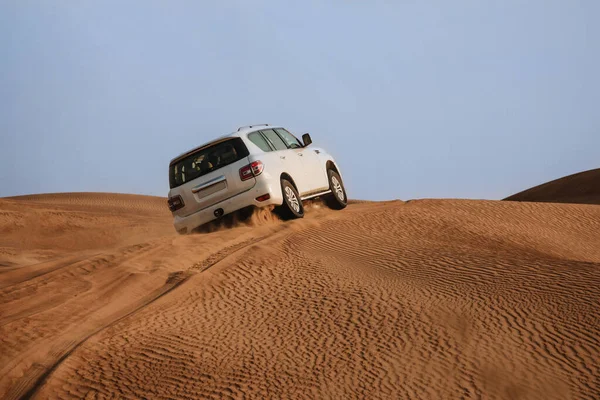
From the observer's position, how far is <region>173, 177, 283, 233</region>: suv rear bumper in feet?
36.3

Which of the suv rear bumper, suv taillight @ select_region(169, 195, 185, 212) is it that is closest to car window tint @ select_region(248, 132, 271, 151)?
the suv rear bumper

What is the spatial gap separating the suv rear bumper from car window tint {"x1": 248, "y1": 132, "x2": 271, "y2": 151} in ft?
2.41

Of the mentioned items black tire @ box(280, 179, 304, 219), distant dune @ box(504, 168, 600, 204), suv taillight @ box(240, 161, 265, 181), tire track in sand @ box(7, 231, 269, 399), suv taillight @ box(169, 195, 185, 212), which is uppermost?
suv taillight @ box(240, 161, 265, 181)

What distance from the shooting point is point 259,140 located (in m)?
11.8

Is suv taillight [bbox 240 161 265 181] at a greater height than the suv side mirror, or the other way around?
the suv side mirror

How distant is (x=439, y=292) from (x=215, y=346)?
252 centimetres

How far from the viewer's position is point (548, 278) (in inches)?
313

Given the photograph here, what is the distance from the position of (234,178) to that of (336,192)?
3135 mm

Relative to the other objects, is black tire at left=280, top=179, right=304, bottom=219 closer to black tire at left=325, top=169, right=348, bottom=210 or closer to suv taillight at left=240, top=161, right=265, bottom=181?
suv taillight at left=240, top=161, right=265, bottom=181

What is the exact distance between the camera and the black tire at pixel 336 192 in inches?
537

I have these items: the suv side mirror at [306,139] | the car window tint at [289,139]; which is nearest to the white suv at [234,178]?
the car window tint at [289,139]

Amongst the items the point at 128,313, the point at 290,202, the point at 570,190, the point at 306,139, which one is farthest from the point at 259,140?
the point at 570,190

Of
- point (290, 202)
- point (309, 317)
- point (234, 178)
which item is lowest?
point (309, 317)

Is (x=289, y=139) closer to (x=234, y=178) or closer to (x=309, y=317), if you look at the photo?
(x=234, y=178)
